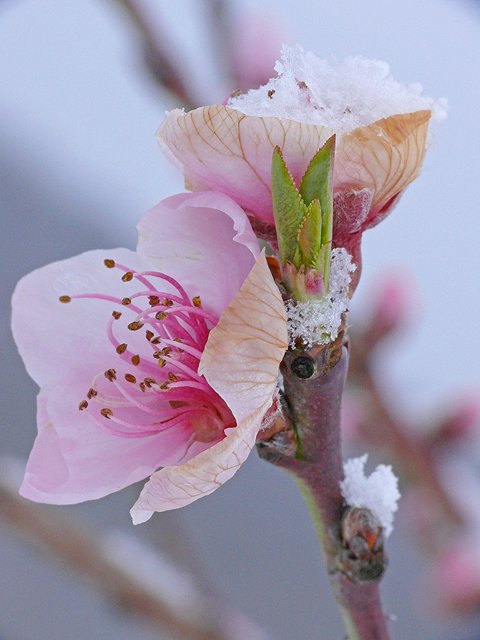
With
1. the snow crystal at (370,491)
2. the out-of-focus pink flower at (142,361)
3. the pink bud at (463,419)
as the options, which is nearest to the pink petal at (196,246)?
the out-of-focus pink flower at (142,361)

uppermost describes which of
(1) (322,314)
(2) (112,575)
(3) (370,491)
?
(1) (322,314)

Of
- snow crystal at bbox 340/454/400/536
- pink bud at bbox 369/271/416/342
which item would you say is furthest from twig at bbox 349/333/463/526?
snow crystal at bbox 340/454/400/536

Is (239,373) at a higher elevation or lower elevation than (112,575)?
higher

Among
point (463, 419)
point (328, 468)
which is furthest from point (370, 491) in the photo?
point (463, 419)

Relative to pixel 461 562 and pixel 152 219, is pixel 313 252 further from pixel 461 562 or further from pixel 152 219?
pixel 461 562

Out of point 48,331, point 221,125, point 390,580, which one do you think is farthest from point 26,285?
point 390,580

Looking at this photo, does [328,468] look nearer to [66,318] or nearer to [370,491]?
[370,491]
